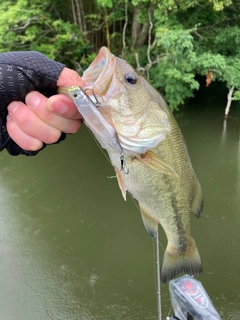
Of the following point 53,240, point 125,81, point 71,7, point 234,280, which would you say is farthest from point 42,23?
point 125,81

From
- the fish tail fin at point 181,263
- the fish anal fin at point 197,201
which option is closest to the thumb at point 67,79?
the fish anal fin at point 197,201

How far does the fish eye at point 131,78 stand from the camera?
1400 millimetres

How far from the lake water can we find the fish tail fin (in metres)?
1.87

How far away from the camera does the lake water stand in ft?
12.3

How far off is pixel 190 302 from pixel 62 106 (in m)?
2.02

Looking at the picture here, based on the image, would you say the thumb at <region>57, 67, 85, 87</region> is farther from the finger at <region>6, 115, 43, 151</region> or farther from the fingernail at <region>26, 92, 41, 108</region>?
the finger at <region>6, 115, 43, 151</region>

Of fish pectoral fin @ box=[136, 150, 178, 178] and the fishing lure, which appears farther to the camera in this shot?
fish pectoral fin @ box=[136, 150, 178, 178]

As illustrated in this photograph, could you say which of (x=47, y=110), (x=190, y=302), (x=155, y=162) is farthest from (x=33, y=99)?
(x=190, y=302)

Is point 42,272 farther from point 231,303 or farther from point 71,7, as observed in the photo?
point 71,7

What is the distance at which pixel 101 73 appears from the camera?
50.4 inches

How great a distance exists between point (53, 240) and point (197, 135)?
4398 mm

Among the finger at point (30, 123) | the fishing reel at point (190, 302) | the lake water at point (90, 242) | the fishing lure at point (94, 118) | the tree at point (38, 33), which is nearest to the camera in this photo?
the fishing lure at point (94, 118)

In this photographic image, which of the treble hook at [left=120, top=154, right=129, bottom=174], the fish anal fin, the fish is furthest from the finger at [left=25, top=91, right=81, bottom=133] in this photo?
the fish anal fin

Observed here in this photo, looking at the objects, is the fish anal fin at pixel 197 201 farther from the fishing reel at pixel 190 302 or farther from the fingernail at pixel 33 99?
the fishing reel at pixel 190 302
